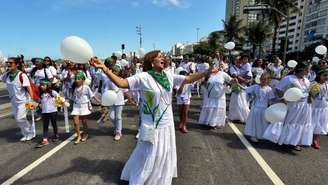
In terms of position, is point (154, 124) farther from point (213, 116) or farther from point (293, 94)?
point (213, 116)

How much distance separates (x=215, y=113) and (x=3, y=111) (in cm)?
804

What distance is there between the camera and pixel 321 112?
596cm

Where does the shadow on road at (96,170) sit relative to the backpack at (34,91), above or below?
below

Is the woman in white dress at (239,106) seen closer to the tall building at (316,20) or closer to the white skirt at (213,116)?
the white skirt at (213,116)

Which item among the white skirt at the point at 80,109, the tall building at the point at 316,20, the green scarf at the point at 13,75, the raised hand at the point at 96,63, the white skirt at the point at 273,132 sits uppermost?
the tall building at the point at 316,20

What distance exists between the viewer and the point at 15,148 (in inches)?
217

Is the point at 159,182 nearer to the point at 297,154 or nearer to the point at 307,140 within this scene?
the point at 297,154

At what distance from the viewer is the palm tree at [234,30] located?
52.6 metres

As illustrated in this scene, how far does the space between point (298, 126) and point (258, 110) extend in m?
0.87

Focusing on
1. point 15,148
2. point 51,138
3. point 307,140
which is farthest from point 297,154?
point 15,148

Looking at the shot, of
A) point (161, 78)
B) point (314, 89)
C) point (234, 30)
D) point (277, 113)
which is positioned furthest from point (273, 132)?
point (234, 30)

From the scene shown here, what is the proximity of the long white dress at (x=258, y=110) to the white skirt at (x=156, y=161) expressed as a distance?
10.2 feet

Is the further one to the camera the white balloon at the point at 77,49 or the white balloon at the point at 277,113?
the white balloon at the point at 277,113

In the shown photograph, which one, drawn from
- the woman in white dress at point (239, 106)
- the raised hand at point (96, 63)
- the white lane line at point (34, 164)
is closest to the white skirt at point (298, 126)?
the woman in white dress at point (239, 106)
